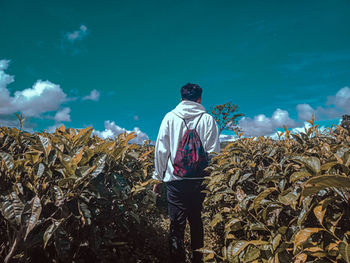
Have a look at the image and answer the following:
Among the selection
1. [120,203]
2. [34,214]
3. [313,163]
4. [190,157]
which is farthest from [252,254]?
[190,157]

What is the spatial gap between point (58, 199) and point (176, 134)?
187cm

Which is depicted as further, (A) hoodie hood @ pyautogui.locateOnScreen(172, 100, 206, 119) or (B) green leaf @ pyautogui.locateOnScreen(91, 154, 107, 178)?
(A) hoodie hood @ pyautogui.locateOnScreen(172, 100, 206, 119)

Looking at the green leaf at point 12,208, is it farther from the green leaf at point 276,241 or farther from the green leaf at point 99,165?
the green leaf at point 276,241

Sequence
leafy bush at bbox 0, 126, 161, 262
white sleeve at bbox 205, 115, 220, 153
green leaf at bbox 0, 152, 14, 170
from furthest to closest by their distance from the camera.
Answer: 1. white sleeve at bbox 205, 115, 220, 153
2. green leaf at bbox 0, 152, 14, 170
3. leafy bush at bbox 0, 126, 161, 262

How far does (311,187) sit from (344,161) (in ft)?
1.13

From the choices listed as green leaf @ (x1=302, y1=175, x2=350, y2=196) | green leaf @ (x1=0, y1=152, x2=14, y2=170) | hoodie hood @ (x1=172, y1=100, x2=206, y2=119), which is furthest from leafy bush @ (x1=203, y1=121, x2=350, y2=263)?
green leaf @ (x1=0, y1=152, x2=14, y2=170)

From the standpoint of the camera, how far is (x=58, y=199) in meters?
1.58

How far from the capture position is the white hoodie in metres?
3.19

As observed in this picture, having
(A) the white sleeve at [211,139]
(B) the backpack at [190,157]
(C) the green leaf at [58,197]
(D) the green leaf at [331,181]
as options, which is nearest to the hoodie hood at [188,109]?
(B) the backpack at [190,157]

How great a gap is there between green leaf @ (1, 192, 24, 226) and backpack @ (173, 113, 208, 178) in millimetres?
1882

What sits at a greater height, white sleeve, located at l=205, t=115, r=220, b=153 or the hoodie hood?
the hoodie hood

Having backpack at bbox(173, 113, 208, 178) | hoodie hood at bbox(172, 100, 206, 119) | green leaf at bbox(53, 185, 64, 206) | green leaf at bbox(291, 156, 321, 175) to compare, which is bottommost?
green leaf at bbox(53, 185, 64, 206)

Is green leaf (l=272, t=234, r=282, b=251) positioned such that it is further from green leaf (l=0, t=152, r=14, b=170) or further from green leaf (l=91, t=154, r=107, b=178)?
green leaf (l=0, t=152, r=14, b=170)

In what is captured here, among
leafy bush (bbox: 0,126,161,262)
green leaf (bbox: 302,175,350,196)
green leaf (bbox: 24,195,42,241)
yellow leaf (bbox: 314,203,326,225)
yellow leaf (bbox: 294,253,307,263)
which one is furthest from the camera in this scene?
leafy bush (bbox: 0,126,161,262)
